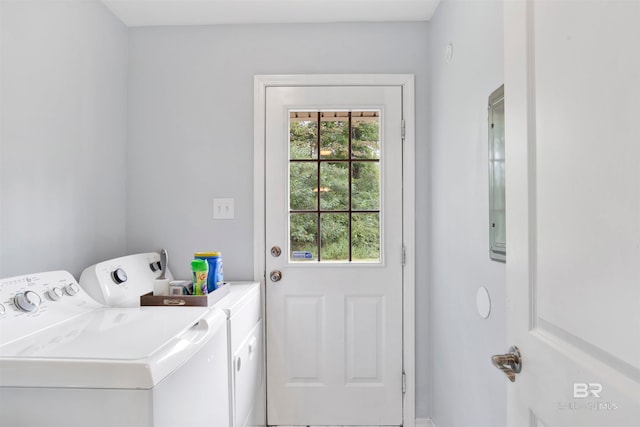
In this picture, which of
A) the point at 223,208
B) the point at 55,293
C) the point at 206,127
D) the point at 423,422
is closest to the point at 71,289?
the point at 55,293

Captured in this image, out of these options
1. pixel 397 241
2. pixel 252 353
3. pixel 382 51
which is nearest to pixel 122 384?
pixel 252 353

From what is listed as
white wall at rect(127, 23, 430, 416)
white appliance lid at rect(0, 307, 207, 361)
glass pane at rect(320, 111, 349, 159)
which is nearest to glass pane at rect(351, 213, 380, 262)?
white wall at rect(127, 23, 430, 416)

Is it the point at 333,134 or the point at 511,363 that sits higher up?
the point at 333,134

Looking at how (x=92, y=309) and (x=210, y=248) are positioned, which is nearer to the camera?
(x=92, y=309)

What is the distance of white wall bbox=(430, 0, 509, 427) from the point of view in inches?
53.2

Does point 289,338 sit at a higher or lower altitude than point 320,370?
higher

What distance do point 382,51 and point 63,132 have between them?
1614mm

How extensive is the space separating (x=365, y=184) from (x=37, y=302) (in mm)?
1542

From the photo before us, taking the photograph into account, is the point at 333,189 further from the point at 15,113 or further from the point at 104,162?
the point at 15,113

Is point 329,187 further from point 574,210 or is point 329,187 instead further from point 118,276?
point 574,210

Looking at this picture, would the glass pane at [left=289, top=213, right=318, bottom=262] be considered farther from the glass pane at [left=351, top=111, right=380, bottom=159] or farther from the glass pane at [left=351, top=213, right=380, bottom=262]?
the glass pane at [left=351, top=111, right=380, bottom=159]

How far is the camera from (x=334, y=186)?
2.12m

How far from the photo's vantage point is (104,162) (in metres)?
1.93

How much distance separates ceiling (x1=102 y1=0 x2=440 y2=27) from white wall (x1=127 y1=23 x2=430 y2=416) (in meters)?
0.05
